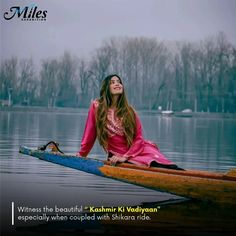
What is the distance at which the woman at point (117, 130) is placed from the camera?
11.7 ft

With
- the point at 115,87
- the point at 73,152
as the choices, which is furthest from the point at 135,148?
the point at 73,152

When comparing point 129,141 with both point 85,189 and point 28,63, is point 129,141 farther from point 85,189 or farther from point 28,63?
point 28,63

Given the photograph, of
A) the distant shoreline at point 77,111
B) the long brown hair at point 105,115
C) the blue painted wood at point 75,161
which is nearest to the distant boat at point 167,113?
the distant shoreline at point 77,111

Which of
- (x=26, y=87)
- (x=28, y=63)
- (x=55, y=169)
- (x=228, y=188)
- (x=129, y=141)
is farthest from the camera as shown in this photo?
(x=26, y=87)

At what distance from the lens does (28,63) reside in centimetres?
463

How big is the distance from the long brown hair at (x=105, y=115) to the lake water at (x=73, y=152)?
13.5 inches

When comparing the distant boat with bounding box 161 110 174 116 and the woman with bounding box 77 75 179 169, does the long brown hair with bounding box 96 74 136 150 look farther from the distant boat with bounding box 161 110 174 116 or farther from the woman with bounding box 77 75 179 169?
the distant boat with bounding box 161 110 174 116

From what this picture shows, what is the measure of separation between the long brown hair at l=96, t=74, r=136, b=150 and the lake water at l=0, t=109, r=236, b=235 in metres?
0.34

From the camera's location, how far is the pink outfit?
3564 millimetres

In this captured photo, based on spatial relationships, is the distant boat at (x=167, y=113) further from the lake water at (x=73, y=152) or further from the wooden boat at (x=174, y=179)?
the wooden boat at (x=174, y=179)

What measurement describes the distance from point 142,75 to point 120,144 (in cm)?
143

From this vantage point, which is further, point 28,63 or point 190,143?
point 190,143

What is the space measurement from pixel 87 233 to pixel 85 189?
792 millimetres

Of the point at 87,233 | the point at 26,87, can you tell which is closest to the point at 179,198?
the point at 87,233
